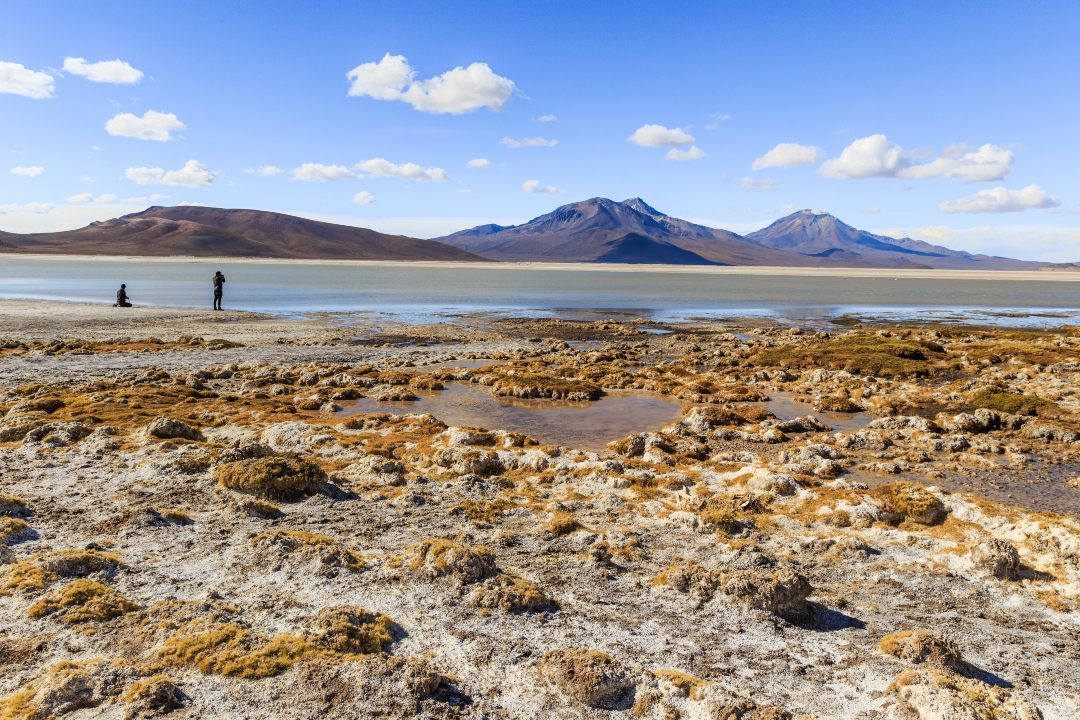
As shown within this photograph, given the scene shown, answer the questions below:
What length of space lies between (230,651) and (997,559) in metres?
9.11

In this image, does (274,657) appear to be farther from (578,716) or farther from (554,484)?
(554,484)

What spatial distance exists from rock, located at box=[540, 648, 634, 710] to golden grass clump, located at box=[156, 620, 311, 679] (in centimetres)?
242

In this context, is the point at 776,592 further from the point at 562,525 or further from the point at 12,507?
the point at 12,507

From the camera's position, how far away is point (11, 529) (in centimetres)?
912

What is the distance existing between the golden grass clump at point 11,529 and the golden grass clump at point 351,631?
16.3 ft

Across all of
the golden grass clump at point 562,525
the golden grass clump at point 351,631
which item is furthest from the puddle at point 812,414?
the golden grass clump at point 351,631

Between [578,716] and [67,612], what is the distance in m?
5.55

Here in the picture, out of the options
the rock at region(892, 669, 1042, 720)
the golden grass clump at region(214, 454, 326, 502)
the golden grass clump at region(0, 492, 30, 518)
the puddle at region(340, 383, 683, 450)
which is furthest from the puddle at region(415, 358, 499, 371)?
the rock at region(892, 669, 1042, 720)

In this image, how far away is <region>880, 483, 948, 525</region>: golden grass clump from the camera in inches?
406

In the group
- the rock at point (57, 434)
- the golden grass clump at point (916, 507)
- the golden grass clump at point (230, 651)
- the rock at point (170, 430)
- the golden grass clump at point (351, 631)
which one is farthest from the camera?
the rock at point (170, 430)

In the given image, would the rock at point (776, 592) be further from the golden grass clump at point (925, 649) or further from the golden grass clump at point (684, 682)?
the golden grass clump at point (684, 682)

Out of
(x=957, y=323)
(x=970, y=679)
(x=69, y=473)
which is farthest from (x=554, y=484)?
(x=957, y=323)

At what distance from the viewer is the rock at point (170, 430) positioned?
14195mm

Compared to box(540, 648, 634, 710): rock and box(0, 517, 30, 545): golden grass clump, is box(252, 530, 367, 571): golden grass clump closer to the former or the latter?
box(0, 517, 30, 545): golden grass clump
